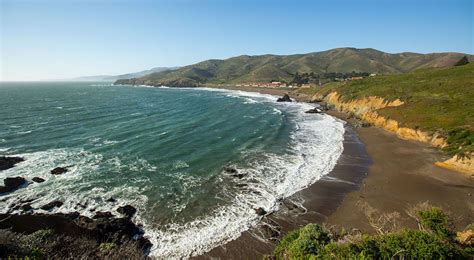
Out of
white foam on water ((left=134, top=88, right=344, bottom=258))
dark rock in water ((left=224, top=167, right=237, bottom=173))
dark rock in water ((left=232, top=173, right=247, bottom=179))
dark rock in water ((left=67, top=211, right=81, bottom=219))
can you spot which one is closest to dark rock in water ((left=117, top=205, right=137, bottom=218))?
white foam on water ((left=134, top=88, right=344, bottom=258))

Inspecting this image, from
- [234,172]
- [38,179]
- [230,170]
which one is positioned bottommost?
[234,172]

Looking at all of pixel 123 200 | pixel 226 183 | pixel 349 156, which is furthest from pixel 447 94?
pixel 123 200

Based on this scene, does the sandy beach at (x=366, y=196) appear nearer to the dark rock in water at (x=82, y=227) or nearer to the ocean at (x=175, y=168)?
the ocean at (x=175, y=168)

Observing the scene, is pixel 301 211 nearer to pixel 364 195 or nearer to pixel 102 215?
pixel 364 195

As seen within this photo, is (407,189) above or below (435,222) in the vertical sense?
below

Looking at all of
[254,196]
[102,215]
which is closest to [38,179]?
[102,215]

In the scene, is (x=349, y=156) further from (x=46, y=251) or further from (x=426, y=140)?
(x=46, y=251)
